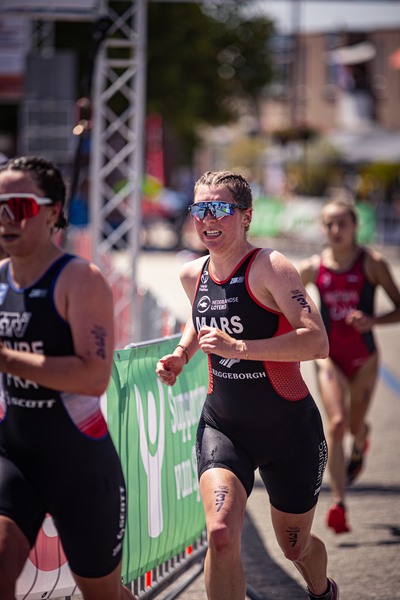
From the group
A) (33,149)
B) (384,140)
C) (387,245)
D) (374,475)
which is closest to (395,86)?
(384,140)

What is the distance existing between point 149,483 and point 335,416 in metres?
1.74

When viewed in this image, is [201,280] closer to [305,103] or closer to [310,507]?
[310,507]

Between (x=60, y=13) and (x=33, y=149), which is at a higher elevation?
(x=60, y=13)

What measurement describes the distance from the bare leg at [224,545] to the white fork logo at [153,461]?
0.83 meters

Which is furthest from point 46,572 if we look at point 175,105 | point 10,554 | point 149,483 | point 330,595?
point 175,105

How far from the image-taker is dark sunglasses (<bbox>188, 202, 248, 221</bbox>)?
9.95 ft

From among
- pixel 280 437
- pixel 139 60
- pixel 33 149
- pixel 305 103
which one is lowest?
pixel 280 437

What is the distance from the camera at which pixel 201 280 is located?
10.6 ft

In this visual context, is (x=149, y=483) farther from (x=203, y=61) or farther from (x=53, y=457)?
(x=203, y=61)

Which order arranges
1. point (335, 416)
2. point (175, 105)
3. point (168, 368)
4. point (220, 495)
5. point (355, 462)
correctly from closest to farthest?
point (220, 495) → point (168, 368) → point (335, 416) → point (355, 462) → point (175, 105)

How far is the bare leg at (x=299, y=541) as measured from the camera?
9.89ft

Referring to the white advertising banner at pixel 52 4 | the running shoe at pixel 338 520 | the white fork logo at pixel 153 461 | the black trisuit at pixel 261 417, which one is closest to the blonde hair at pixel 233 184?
the black trisuit at pixel 261 417

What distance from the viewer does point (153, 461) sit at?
12.0ft

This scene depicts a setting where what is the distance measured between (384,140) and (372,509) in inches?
987
